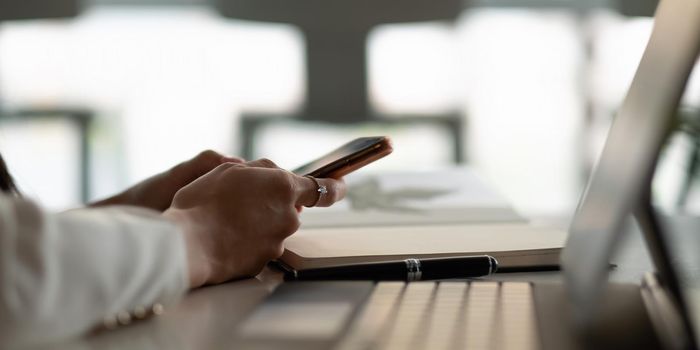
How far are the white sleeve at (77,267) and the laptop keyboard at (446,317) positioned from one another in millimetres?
123

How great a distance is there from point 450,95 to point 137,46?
1.16 metres

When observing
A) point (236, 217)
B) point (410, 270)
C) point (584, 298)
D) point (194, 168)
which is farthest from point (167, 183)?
point (584, 298)

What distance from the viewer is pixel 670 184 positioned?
3.22 meters

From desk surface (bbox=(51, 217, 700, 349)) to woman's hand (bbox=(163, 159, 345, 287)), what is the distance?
17mm

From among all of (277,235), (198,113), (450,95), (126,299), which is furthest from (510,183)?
(126,299)

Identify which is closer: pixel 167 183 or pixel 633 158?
pixel 633 158

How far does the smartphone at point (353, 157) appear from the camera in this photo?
2.66 feet

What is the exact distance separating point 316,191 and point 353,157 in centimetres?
4

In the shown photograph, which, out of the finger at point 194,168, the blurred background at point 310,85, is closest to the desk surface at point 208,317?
the finger at point 194,168

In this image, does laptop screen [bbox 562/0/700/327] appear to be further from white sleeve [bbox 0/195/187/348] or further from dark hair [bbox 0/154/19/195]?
dark hair [bbox 0/154/19/195]

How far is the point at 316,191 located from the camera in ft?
2.72

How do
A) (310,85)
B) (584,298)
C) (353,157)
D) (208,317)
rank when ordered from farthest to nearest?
(310,85) → (353,157) → (208,317) → (584,298)

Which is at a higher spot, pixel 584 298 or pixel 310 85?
pixel 584 298

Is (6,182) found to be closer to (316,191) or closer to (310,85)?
(316,191)
